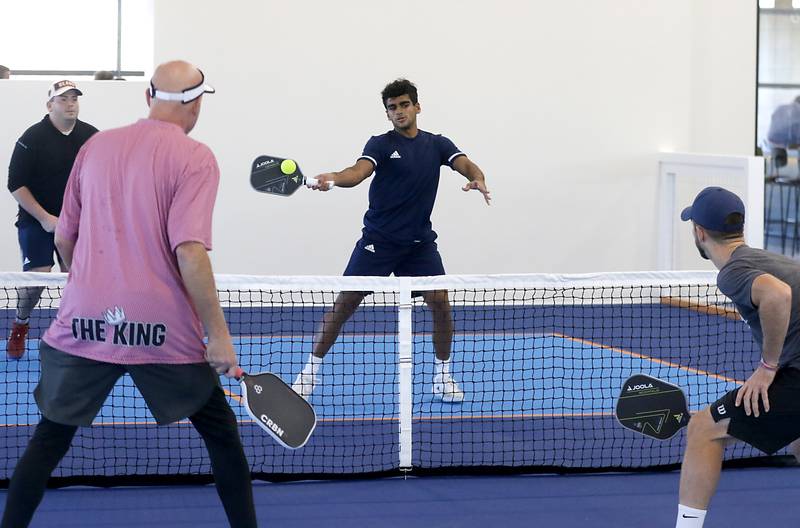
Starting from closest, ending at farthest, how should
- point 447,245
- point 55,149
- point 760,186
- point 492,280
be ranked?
point 492,280, point 55,149, point 760,186, point 447,245

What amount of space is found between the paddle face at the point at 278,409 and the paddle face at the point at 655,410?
3.89ft

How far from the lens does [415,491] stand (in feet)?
15.9

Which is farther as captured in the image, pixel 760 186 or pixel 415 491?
pixel 760 186

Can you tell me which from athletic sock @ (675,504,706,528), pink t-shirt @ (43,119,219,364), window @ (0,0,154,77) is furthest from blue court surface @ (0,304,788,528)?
window @ (0,0,154,77)

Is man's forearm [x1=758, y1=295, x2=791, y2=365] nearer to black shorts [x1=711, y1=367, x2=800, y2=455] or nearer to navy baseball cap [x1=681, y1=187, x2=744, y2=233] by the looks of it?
black shorts [x1=711, y1=367, x2=800, y2=455]

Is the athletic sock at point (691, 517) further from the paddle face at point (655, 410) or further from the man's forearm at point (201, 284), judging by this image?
the man's forearm at point (201, 284)

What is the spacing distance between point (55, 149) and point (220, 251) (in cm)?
306

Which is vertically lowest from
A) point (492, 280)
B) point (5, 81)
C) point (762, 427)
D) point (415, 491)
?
point (415, 491)

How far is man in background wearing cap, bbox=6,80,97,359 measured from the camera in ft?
22.9

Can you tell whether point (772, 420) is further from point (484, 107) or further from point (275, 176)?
point (484, 107)

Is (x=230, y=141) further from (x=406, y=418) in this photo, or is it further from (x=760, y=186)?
(x=406, y=418)

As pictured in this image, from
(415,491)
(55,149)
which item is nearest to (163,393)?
(415,491)

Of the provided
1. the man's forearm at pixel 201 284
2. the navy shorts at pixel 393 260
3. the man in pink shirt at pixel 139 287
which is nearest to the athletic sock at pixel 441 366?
the navy shorts at pixel 393 260

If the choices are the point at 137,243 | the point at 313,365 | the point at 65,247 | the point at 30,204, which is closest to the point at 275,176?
the point at 313,365
